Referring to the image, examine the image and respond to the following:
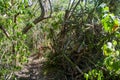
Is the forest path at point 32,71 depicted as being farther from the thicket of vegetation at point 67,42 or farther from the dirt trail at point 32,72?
the thicket of vegetation at point 67,42

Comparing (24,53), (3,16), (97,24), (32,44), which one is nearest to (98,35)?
(97,24)

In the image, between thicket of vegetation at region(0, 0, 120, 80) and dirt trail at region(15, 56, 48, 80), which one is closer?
thicket of vegetation at region(0, 0, 120, 80)

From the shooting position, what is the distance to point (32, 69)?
7629mm

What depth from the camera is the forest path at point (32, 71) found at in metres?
6.94

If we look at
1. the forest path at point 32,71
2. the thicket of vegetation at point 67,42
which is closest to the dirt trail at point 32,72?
the forest path at point 32,71

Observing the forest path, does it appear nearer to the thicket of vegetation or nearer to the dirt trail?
the dirt trail

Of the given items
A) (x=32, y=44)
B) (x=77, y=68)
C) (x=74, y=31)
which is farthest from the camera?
(x=32, y=44)

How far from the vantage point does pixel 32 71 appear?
294 inches

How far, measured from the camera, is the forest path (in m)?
6.94

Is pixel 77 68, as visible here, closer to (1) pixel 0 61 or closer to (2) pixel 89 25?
(2) pixel 89 25

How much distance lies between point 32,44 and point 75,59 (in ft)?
14.4

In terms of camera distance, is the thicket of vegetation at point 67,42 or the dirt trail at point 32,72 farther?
the dirt trail at point 32,72

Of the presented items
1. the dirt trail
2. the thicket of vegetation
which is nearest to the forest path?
the dirt trail

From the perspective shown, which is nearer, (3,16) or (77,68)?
(3,16)
